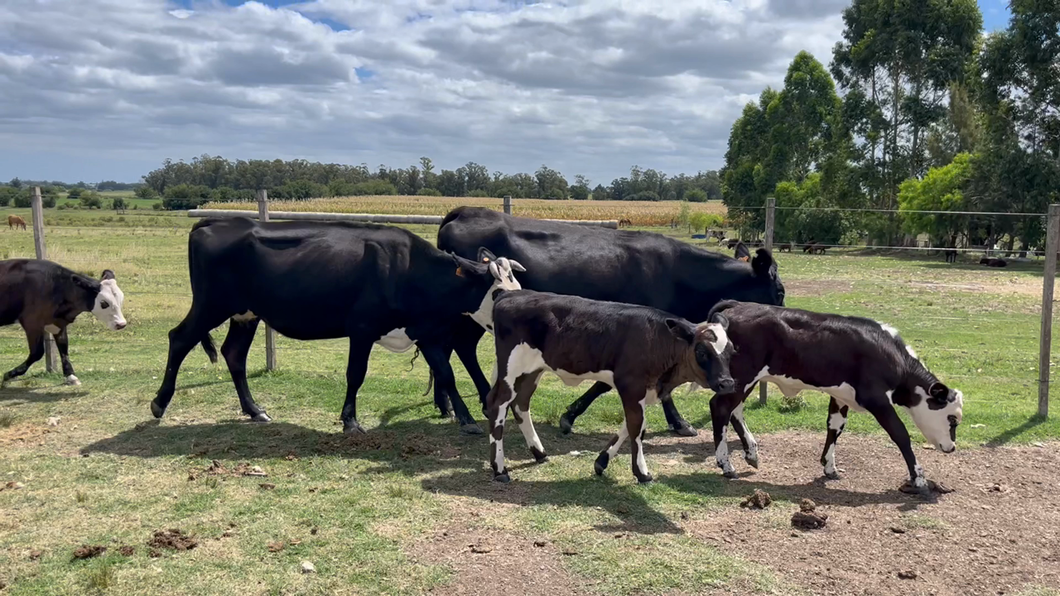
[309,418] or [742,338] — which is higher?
[742,338]

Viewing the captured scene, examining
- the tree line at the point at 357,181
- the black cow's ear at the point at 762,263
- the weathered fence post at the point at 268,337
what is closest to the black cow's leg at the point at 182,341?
the weathered fence post at the point at 268,337

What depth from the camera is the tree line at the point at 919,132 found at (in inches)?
1597

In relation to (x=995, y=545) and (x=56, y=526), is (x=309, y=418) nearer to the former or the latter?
(x=56, y=526)

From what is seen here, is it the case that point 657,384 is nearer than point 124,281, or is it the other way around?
point 657,384

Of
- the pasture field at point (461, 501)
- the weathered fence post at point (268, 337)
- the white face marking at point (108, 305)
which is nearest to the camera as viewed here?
the pasture field at point (461, 501)

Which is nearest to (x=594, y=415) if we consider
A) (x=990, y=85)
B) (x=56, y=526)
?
(x=56, y=526)

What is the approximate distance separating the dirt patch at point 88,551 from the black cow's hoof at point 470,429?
399 centimetres

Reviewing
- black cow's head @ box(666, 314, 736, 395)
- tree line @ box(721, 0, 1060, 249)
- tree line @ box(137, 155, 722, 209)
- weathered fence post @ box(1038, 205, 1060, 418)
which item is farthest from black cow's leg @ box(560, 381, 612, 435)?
tree line @ box(137, 155, 722, 209)

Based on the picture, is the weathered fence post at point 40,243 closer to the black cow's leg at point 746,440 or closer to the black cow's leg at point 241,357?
the black cow's leg at point 241,357

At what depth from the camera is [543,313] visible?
7.48m

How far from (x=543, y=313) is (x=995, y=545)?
153 inches

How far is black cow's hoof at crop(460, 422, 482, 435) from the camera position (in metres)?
8.81

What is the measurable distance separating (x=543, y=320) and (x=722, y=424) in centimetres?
186

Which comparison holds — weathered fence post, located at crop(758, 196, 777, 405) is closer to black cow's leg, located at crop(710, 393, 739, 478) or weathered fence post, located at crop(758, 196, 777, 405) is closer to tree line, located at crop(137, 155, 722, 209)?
black cow's leg, located at crop(710, 393, 739, 478)
